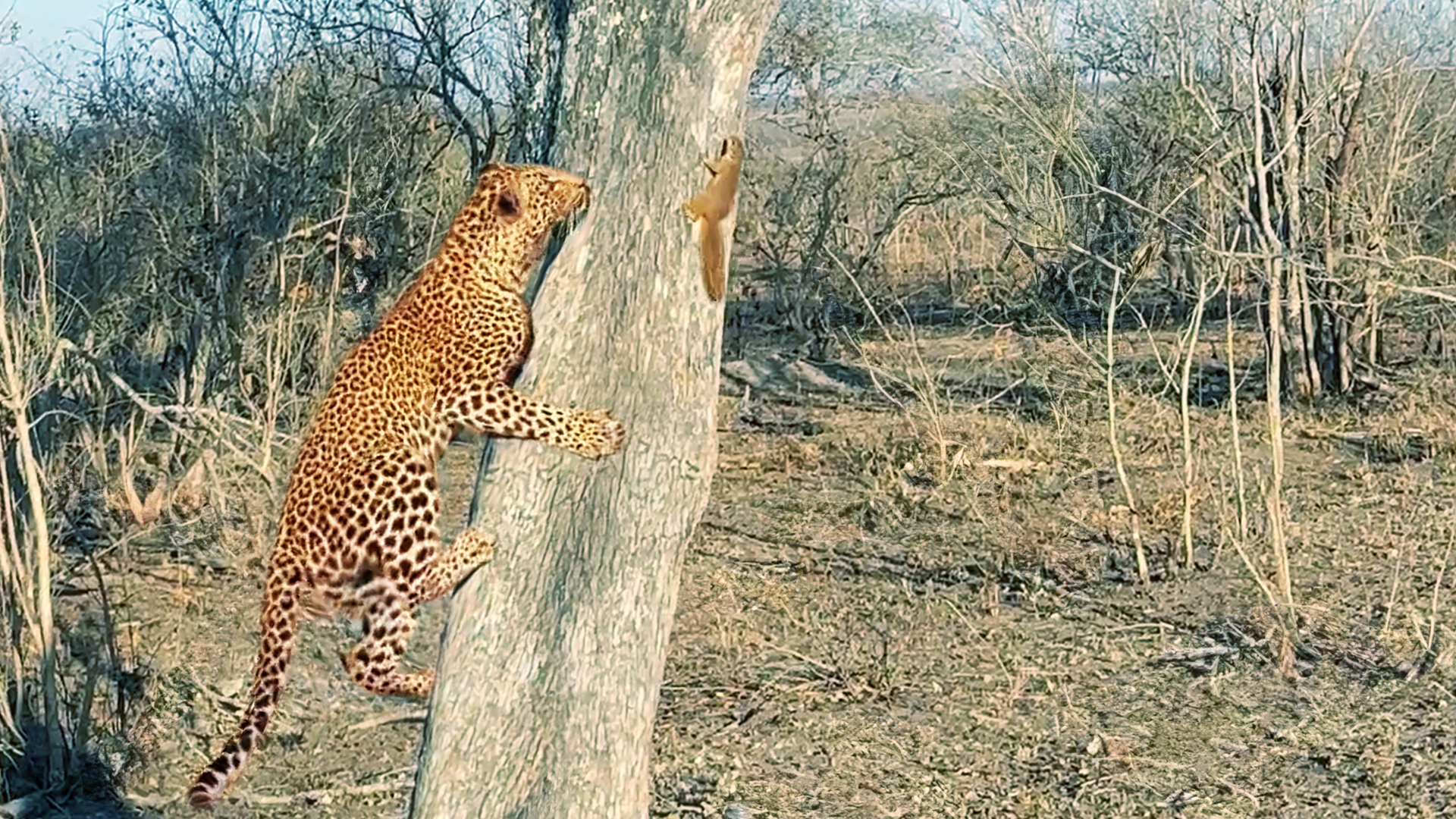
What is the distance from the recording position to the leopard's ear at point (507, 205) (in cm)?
343

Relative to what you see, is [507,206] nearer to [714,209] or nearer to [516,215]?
[516,215]

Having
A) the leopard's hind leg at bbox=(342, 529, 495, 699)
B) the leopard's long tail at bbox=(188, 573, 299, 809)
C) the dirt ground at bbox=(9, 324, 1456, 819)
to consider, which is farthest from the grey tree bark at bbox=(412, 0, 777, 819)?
the dirt ground at bbox=(9, 324, 1456, 819)

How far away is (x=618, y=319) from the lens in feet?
11.4

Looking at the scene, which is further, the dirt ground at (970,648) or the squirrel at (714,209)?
the dirt ground at (970,648)

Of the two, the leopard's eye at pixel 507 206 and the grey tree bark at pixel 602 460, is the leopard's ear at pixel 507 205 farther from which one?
the grey tree bark at pixel 602 460

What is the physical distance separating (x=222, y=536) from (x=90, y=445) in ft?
3.09

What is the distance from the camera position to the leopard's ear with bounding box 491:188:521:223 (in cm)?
343

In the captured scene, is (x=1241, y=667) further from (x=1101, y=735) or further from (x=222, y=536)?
(x=222, y=536)

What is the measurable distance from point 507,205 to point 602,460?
1.81ft

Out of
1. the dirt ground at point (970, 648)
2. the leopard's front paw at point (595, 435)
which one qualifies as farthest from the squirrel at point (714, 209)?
the dirt ground at point (970, 648)

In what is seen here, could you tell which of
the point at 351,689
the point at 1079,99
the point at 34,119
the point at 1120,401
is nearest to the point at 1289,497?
→ the point at 1120,401

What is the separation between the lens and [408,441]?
3.22 m

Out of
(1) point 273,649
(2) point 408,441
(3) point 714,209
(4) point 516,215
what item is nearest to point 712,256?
(3) point 714,209

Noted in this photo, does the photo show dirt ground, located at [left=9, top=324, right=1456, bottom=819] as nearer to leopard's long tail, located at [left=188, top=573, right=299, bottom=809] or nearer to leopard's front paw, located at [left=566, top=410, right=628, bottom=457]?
leopard's front paw, located at [left=566, top=410, right=628, bottom=457]
